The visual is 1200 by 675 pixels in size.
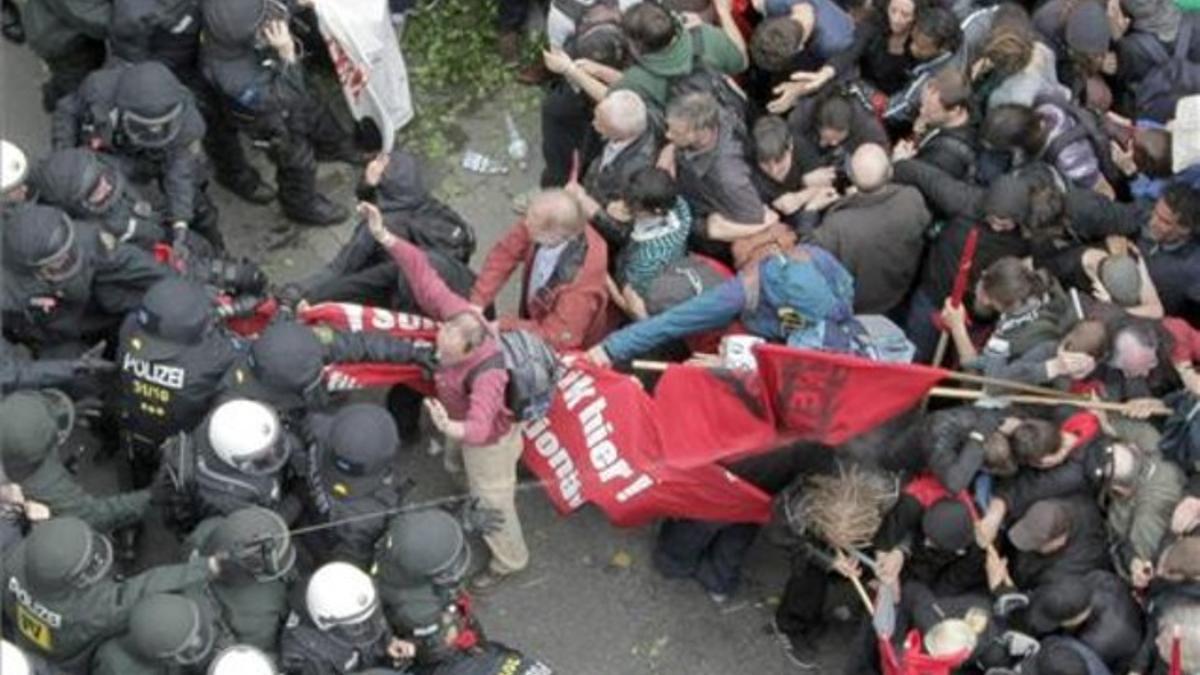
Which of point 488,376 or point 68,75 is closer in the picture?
point 488,376

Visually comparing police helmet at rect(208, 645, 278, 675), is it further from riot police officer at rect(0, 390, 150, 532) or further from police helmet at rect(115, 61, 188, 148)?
police helmet at rect(115, 61, 188, 148)

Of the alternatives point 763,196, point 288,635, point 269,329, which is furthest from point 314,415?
point 763,196

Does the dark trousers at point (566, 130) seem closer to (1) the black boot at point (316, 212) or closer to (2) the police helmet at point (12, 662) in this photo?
(1) the black boot at point (316, 212)

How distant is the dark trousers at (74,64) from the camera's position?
9.59 metres

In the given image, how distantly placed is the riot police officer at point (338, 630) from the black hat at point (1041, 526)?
2.52 metres

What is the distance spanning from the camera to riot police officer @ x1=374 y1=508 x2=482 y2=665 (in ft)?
23.4

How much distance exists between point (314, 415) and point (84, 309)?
1.29 m

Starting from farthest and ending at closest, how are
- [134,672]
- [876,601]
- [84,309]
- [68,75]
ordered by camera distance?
1. [68,75]
2. [84,309]
3. [876,601]
4. [134,672]

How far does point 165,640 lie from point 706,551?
289 cm

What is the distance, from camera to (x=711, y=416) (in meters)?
7.95

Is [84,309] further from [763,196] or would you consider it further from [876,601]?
[876,601]

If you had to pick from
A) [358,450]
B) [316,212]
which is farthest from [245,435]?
[316,212]

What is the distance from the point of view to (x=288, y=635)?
285 inches

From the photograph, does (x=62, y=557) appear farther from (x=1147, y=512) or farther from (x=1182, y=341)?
(x=1182, y=341)
